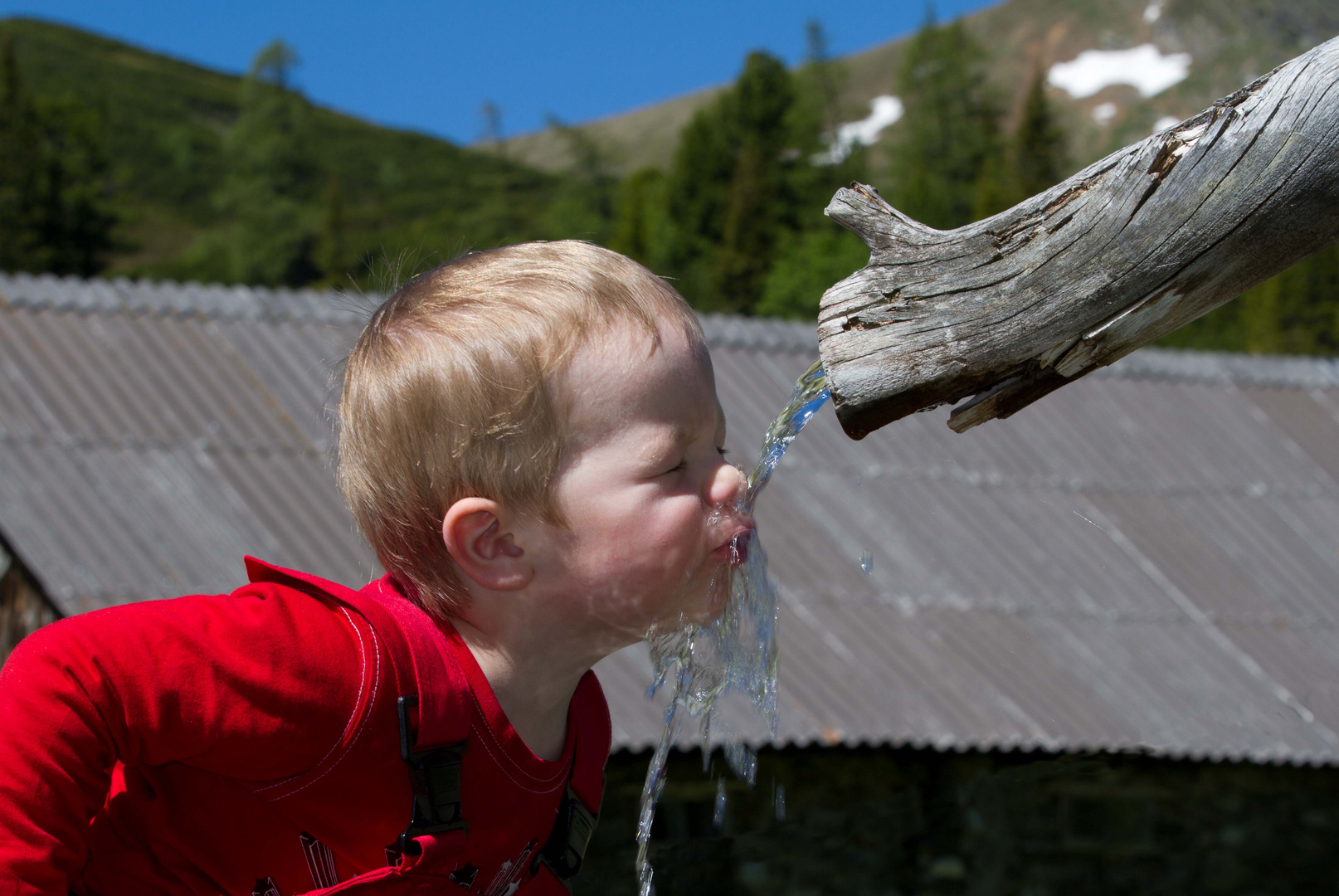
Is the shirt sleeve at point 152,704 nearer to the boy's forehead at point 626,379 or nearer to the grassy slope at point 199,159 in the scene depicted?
the boy's forehead at point 626,379

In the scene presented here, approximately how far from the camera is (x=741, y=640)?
6.05ft

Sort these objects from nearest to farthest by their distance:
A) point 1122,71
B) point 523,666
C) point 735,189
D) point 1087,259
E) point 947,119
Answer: point 1087,259 < point 523,666 < point 735,189 < point 947,119 < point 1122,71

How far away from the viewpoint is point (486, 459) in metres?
1.56

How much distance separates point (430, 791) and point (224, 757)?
9.7 inches

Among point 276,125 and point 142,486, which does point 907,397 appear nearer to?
point 142,486

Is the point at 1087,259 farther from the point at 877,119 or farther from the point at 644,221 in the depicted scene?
the point at 877,119

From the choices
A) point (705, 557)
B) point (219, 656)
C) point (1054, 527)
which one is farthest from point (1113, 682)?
point (219, 656)

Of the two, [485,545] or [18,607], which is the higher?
[485,545]

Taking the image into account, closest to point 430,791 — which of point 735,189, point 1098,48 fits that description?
point 735,189

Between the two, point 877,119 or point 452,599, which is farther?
point 877,119

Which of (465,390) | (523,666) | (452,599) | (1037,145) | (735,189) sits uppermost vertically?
(465,390)

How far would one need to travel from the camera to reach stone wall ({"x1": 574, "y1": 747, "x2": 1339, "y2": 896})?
5770 mm

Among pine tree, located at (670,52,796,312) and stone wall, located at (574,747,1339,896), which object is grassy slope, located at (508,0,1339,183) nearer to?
pine tree, located at (670,52,796,312)

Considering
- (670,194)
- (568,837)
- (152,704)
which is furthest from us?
(670,194)
